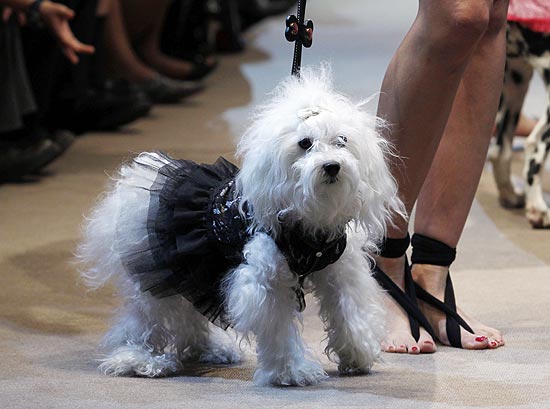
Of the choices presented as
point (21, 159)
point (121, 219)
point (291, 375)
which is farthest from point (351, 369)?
point (21, 159)

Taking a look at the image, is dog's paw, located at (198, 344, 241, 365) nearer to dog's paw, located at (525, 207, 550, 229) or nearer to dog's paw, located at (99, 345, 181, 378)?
dog's paw, located at (99, 345, 181, 378)

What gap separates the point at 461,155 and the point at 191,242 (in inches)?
25.3

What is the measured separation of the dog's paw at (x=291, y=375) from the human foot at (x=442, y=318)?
376 mm

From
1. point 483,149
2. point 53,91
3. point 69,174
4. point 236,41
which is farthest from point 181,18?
point 483,149

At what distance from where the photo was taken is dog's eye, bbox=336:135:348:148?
5.76ft

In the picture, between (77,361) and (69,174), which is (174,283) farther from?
(69,174)

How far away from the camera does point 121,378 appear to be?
1947 mm

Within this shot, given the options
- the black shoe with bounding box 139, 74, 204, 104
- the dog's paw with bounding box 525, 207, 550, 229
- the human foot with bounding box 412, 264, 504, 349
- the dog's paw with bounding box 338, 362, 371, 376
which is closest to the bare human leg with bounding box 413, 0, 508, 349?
the human foot with bounding box 412, 264, 504, 349

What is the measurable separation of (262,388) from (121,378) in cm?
25

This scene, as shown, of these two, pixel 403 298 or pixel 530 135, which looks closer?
pixel 403 298

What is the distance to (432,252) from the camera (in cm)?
227

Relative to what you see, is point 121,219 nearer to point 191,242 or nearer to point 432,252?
point 191,242

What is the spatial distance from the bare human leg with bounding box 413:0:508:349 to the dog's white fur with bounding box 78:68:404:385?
10.5 inches

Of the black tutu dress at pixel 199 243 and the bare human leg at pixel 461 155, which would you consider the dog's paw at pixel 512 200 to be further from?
the black tutu dress at pixel 199 243
